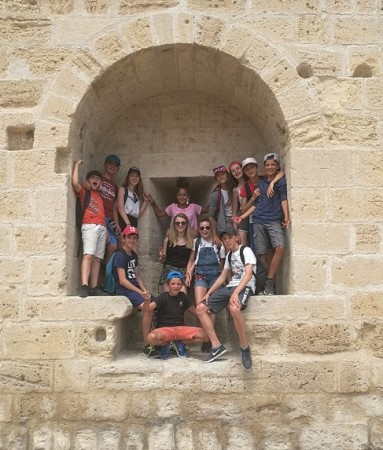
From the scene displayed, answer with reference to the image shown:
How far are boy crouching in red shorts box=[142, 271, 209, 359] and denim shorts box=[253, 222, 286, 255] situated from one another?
0.86 m

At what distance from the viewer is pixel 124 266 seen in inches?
190

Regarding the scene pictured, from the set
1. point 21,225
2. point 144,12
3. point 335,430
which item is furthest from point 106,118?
point 335,430

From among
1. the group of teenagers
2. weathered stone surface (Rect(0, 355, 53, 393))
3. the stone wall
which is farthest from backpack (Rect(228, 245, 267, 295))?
weathered stone surface (Rect(0, 355, 53, 393))

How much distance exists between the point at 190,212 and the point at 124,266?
1070mm

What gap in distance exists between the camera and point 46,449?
413 centimetres

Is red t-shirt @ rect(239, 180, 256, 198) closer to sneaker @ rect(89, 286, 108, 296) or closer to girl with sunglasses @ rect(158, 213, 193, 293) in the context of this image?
girl with sunglasses @ rect(158, 213, 193, 293)

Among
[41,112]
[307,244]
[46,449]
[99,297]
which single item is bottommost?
[46,449]

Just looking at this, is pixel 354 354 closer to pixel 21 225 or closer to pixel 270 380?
pixel 270 380

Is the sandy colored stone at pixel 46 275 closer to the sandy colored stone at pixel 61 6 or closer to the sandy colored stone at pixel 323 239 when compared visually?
the sandy colored stone at pixel 323 239

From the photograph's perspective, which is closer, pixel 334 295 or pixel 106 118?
pixel 334 295

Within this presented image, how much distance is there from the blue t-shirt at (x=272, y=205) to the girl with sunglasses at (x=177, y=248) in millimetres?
809

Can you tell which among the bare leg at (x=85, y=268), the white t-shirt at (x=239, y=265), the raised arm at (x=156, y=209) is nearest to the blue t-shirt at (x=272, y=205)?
the white t-shirt at (x=239, y=265)

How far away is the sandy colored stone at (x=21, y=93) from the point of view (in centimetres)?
454

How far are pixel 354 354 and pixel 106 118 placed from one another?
3546 millimetres
